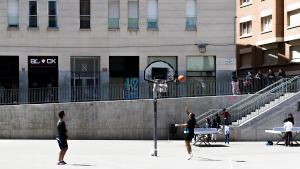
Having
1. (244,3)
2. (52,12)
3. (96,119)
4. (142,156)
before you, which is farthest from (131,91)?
(244,3)

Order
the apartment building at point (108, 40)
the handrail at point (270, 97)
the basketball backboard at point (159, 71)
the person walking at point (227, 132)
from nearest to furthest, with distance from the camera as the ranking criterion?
the person walking at point (227, 132) → the basketball backboard at point (159, 71) → the handrail at point (270, 97) → the apartment building at point (108, 40)

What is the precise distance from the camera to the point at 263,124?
3950 cm

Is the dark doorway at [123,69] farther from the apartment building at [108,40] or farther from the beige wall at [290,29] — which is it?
the beige wall at [290,29]

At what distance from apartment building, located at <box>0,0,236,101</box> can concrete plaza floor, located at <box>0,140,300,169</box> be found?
13.1 meters

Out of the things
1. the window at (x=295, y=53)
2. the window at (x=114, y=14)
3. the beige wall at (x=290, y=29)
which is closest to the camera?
the window at (x=114, y=14)

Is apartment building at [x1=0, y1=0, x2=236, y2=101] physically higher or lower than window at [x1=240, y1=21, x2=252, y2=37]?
lower

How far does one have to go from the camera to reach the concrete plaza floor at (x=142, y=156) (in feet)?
77.5

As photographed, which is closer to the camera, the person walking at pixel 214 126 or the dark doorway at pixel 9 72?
the person walking at pixel 214 126

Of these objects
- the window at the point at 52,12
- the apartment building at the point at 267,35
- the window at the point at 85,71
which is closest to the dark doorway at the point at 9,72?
the window at the point at 52,12

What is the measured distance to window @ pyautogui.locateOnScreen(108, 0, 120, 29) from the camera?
48094 millimetres

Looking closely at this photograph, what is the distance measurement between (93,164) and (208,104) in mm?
18178

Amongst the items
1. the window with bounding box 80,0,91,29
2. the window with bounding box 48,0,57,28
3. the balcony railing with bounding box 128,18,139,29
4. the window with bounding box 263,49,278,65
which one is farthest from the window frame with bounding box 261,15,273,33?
the window with bounding box 48,0,57,28

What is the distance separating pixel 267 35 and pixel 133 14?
20476 mm

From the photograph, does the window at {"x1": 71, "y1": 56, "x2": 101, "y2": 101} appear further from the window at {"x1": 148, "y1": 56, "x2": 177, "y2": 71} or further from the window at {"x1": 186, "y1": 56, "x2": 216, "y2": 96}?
the window at {"x1": 186, "y1": 56, "x2": 216, "y2": 96}
